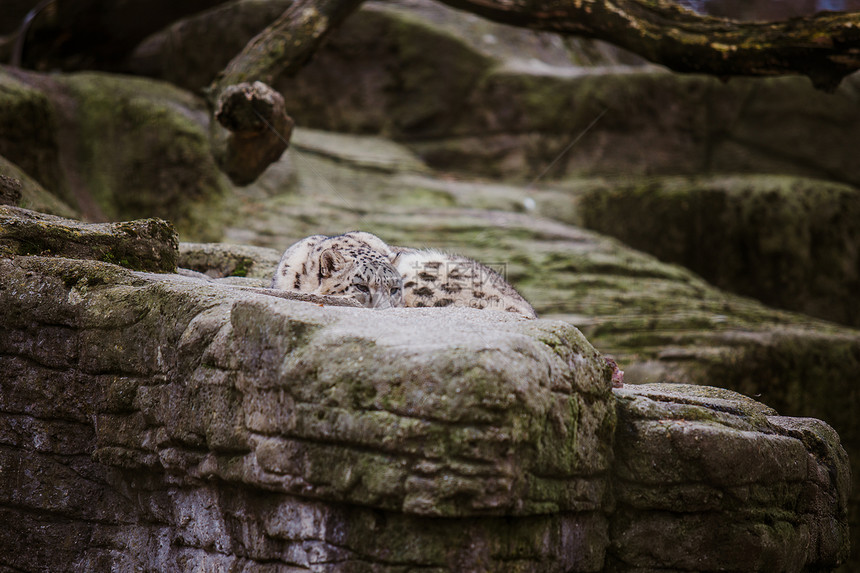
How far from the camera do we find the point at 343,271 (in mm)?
4879

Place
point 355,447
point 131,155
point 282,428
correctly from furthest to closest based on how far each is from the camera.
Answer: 1. point 131,155
2. point 282,428
3. point 355,447

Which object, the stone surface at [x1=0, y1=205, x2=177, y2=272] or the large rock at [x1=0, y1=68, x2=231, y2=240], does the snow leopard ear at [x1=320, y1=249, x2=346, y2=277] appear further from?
the large rock at [x1=0, y1=68, x2=231, y2=240]

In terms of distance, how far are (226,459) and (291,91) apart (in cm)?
1077

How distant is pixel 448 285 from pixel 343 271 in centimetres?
79

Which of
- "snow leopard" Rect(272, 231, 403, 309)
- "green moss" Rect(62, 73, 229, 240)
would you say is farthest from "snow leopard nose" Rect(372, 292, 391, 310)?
"green moss" Rect(62, 73, 229, 240)

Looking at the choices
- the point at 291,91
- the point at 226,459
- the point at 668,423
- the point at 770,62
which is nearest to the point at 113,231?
the point at 226,459

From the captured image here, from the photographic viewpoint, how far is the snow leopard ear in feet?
16.3

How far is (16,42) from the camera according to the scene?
11.1m

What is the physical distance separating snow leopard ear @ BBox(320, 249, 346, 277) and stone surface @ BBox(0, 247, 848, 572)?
0.99 m

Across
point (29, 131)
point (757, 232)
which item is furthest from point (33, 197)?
point (757, 232)

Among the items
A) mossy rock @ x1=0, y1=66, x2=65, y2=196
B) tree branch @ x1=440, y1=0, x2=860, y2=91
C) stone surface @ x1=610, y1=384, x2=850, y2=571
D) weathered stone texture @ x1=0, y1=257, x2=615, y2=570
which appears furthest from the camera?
mossy rock @ x1=0, y1=66, x2=65, y2=196

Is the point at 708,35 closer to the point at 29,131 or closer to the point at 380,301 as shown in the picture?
the point at 380,301

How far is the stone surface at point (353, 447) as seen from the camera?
2975 millimetres

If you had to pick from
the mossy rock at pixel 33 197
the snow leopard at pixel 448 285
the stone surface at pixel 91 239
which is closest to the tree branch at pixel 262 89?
the mossy rock at pixel 33 197
